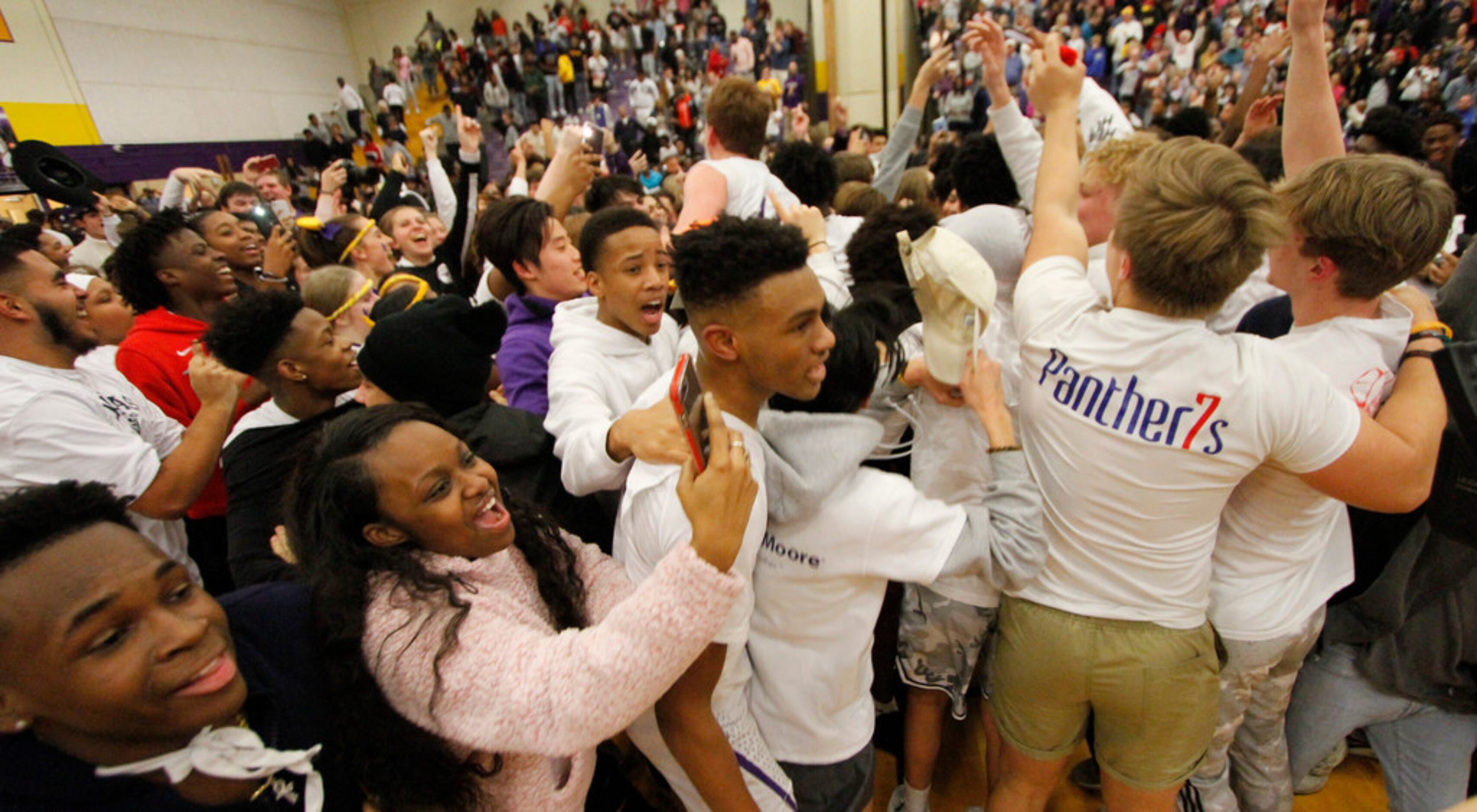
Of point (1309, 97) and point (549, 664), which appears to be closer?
point (549, 664)

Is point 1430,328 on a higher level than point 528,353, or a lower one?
higher

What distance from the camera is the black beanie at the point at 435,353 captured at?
1693 mm

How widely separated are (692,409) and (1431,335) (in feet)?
5.26

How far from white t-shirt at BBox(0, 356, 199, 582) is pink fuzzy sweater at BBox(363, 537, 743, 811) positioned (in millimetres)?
922

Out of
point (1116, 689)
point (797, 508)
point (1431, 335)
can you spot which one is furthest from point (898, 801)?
point (1431, 335)

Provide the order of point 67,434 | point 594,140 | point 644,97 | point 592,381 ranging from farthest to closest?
point 644,97, point 594,140, point 592,381, point 67,434

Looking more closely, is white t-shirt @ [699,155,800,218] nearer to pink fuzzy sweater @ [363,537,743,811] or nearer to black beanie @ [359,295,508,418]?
black beanie @ [359,295,508,418]

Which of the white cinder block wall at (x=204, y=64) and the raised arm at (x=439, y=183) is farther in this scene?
the white cinder block wall at (x=204, y=64)

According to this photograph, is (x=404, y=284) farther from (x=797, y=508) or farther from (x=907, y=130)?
(x=907, y=130)

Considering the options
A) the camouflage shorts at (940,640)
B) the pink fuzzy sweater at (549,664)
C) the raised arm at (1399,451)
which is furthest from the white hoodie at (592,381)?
the raised arm at (1399,451)

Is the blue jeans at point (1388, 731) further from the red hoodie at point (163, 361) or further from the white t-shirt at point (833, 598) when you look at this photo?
the red hoodie at point (163, 361)

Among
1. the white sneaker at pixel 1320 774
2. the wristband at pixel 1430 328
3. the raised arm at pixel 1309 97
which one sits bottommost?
A: the white sneaker at pixel 1320 774

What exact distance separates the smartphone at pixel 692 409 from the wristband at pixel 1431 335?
5.06 feet

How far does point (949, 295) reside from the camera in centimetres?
126
